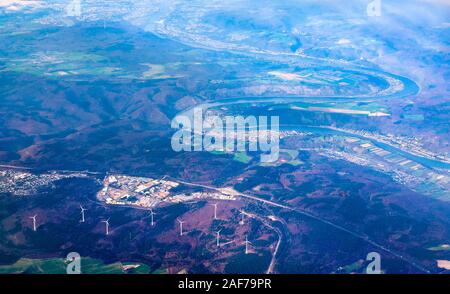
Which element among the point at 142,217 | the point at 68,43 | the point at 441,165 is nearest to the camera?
the point at 142,217

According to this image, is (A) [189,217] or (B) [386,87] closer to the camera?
(A) [189,217]

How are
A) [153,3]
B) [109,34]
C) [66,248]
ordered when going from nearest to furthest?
[66,248], [109,34], [153,3]

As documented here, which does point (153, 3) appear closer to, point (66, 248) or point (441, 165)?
point (441, 165)

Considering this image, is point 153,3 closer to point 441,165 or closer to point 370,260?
point 441,165

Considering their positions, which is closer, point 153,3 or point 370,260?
point 370,260

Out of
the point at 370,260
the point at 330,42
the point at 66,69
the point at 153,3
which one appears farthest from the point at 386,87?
the point at 153,3

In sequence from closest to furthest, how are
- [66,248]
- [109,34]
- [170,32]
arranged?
[66,248], [109,34], [170,32]

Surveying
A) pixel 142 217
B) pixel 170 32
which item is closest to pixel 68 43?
pixel 170 32


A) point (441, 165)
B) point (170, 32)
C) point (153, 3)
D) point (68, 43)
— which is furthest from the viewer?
point (153, 3)
